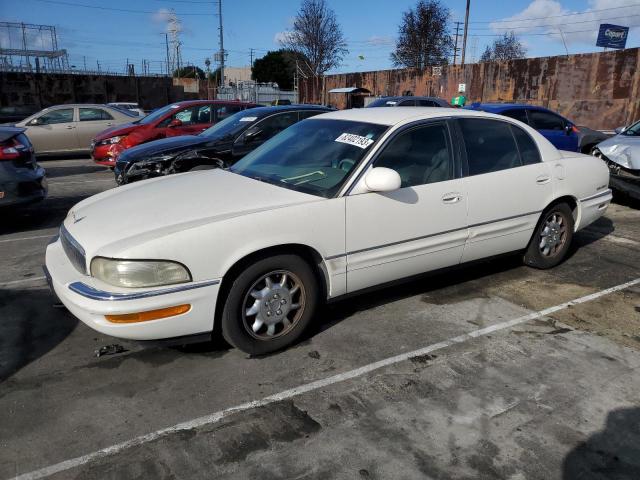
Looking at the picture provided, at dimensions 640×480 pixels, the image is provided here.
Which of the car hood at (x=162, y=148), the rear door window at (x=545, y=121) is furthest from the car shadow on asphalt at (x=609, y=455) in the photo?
the rear door window at (x=545, y=121)

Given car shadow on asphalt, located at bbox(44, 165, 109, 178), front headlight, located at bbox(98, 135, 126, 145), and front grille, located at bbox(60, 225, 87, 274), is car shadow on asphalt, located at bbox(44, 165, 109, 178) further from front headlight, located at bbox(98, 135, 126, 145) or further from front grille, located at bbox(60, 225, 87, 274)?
front grille, located at bbox(60, 225, 87, 274)

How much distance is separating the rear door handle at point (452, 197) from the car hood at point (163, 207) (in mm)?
1122

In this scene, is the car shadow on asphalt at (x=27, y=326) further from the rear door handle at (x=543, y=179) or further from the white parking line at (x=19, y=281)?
the rear door handle at (x=543, y=179)

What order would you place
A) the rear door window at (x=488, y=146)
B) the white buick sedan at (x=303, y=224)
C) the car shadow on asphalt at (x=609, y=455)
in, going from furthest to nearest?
the rear door window at (x=488, y=146)
the white buick sedan at (x=303, y=224)
the car shadow on asphalt at (x=609, y=455)

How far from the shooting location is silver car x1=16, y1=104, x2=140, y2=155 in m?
13.0

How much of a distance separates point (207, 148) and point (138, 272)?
4.73 meters

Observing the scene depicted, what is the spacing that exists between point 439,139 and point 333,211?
1263 millimetres

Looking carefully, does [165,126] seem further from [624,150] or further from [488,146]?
[624,150]

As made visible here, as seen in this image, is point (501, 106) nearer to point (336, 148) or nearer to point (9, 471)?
point (336, 148)

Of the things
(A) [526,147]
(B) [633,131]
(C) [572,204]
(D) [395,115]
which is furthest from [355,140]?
(B) [633,131]

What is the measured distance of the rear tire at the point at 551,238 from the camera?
4934 millimetres

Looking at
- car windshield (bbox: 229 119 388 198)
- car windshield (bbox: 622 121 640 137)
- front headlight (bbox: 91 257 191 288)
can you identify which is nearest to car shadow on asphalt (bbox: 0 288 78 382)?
front headlight (bbox: 91 257 191 288)

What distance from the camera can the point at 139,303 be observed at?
9.34 ft

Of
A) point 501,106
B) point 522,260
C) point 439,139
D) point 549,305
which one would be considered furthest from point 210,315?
point 501,106
